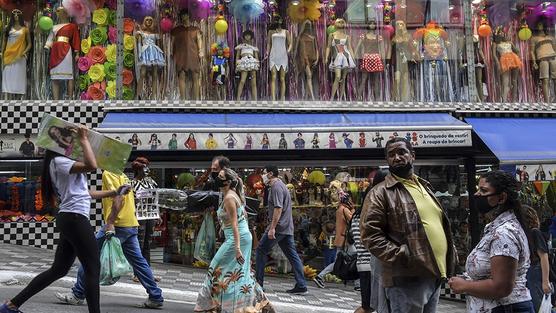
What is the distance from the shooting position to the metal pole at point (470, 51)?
1223 cm

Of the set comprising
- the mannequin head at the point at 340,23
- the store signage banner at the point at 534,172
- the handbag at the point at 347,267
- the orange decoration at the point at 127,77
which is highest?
the mannequin head at the point at 340,23

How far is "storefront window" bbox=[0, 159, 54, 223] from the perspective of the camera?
1073 centimetres

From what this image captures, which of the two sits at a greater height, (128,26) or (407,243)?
(128,26)

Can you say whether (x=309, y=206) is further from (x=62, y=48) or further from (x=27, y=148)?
(x=62, y=48)

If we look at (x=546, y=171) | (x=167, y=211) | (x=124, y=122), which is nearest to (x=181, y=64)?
(x=124, y=122)

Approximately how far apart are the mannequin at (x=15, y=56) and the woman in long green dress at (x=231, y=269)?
6.68 m

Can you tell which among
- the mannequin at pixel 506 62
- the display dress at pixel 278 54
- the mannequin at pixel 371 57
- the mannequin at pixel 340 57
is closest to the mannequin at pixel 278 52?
the display dress at pixel 278 54

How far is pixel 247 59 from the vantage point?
11.7 metres

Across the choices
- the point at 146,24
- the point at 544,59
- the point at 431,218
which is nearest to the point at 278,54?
the point at 146,24

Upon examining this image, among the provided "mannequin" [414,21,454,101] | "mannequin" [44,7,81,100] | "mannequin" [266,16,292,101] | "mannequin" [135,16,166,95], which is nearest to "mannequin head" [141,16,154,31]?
"mannequin" [135,16,166,95]

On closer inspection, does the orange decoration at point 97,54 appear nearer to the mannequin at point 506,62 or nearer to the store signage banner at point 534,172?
the store signage banner at point 534,172

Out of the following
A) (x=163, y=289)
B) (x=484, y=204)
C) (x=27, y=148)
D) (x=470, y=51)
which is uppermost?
(x=470, y=51)

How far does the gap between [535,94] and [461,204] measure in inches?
114

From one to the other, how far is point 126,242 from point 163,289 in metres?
1.45
